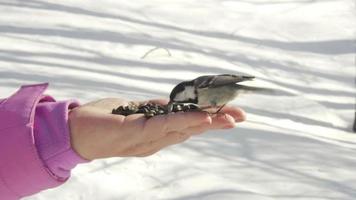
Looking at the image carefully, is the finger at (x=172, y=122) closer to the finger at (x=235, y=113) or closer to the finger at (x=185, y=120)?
the finger at (x=185, y=120)

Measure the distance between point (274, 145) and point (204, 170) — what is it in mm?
422

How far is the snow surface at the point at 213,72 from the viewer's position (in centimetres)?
241

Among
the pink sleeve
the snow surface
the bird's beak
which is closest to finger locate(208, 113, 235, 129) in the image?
the bird's beak

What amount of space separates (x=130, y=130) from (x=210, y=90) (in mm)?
197

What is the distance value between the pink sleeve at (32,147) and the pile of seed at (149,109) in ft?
0.48

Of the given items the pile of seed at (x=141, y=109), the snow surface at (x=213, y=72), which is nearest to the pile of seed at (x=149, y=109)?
the pile of seed at (x=141, y=109)

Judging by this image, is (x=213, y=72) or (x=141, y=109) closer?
(x=141, y=109)

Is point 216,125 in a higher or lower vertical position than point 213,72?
higher

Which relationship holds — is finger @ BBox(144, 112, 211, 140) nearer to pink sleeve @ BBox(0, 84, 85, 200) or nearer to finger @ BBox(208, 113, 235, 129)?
finger @ BBox(208, 113, 235, 129)

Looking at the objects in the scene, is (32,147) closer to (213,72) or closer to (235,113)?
(235,113)

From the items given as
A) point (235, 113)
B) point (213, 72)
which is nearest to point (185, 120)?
point (235, 113)

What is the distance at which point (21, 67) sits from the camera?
10.7 ft

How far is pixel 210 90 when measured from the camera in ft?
4.76

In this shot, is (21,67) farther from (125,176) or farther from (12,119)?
(12,119)
